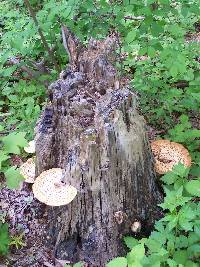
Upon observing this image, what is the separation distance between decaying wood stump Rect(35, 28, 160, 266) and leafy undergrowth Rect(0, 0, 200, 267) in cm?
24

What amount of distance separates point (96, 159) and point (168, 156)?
100cm

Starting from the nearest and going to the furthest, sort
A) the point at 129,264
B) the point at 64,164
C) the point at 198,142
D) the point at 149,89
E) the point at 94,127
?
the point at 129,264, the point at 94,127, the point at 64,164, the point at 198,142, the point at 149,89

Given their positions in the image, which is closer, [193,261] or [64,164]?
[193,261]

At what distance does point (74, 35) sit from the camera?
461 centimetres

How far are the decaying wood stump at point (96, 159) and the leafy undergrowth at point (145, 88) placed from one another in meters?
0.24

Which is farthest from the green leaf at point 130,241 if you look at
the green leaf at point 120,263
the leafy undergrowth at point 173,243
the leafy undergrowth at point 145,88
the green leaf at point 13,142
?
the green leaf at point 13,142

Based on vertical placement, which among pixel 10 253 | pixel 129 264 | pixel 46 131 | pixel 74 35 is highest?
pixel 74 35

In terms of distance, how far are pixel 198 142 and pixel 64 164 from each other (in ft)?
5.72

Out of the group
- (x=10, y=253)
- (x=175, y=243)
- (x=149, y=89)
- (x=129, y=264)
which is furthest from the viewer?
(x=149, y=89)

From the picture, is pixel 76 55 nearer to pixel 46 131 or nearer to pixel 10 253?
pixel 46 131

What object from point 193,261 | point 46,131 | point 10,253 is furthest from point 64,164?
point 193,261

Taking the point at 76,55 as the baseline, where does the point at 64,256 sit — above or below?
below

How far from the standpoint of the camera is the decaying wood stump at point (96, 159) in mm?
3330

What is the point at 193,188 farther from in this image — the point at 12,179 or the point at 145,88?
the point at 145,88
